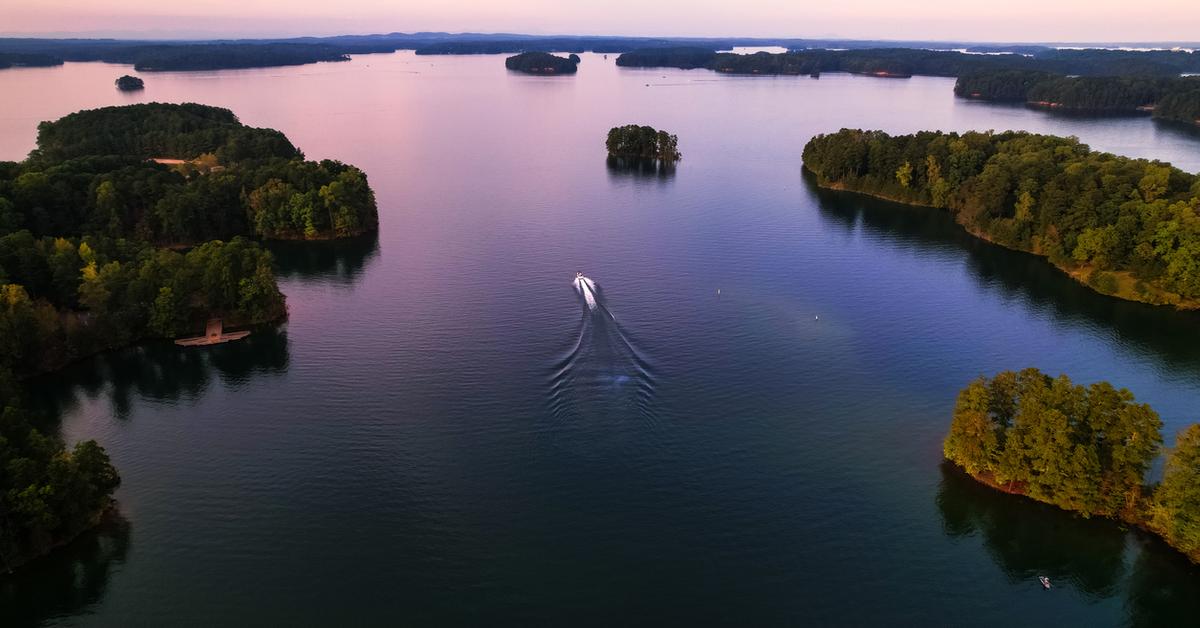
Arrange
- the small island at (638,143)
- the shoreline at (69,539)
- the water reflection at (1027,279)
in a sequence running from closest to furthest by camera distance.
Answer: the shoreline at (69,539), the water reflection at (1027,279), the small island at (638,143)

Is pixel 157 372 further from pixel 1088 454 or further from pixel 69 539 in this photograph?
pixel 1088 454

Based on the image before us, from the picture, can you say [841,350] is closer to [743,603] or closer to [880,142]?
[743,603]

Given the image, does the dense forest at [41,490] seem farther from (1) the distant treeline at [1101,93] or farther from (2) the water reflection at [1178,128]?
(1) the distant treeline at [1101,93]

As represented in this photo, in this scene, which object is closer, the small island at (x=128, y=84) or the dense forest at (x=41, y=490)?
the dense forest at (x=41, y=490)

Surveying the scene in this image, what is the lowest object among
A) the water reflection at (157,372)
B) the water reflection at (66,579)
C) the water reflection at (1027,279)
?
the water reflection at (66,579)

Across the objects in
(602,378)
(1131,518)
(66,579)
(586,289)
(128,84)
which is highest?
(128,84)

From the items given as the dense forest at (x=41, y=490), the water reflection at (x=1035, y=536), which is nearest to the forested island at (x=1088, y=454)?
the water reflection at (x=1035, y=536)

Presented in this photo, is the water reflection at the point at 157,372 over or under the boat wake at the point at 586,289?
under

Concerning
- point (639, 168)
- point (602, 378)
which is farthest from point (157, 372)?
point (639, 168)
